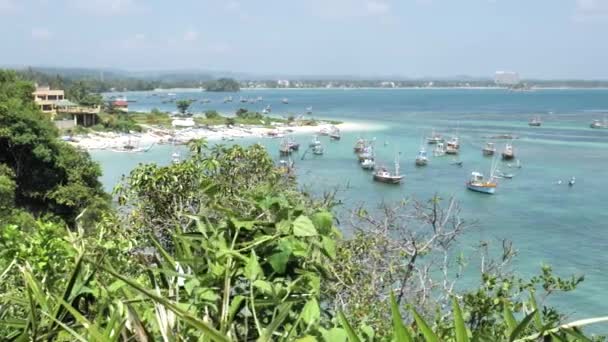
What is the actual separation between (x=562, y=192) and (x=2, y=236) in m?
23.5

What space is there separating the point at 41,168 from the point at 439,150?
2354 cm

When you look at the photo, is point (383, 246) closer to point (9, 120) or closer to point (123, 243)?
point (123, 243)

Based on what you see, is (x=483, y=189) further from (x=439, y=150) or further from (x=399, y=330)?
(x=399, y=330)

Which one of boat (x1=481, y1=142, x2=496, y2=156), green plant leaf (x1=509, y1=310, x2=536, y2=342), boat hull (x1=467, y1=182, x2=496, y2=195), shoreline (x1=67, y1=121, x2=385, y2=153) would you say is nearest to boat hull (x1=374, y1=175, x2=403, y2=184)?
boat hull (x1=467, y1=182, x2=496, y2=195)

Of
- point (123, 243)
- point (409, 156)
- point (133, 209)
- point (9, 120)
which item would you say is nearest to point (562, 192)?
point (409, 156)

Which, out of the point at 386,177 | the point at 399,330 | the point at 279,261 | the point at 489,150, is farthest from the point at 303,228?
the point at 489,150

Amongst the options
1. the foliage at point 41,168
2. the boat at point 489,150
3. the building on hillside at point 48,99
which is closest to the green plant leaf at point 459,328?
the foliage at point 41,168

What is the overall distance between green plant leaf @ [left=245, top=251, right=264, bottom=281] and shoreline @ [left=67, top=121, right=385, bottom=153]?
31.1 metres

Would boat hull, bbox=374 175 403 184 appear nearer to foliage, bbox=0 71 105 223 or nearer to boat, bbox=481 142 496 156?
boat, bbox=481 142 496 156

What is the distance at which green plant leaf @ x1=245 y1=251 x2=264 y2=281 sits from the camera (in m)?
0.96

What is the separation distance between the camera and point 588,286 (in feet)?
38.7

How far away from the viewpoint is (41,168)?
13.5 meters

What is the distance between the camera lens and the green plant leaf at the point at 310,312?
37.5 inches

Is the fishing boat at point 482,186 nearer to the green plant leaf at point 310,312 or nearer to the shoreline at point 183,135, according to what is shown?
the shoreline at point 183,135
